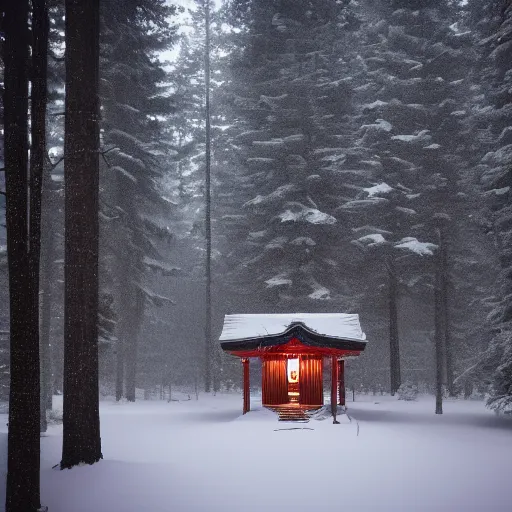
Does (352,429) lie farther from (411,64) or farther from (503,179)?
(411,64)

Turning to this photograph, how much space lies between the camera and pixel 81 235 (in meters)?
10.8

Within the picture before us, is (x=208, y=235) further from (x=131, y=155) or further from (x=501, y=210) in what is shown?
(x=501, y=210)

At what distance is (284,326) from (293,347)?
784 mm

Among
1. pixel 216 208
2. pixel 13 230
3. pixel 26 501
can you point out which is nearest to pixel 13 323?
pixel 13 230

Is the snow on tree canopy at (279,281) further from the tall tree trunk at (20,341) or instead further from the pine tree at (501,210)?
the tall tree trunk at (20,341)

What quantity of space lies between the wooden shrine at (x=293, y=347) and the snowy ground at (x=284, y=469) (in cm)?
236

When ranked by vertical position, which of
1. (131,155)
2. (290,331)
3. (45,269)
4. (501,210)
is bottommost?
(290,331)

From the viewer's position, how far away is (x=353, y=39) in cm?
3691

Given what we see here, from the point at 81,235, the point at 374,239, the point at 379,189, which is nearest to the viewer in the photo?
the point at 81,235

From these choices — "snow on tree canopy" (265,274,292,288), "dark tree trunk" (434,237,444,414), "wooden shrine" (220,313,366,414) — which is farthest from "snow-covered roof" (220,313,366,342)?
"snow on tree canopy" (265,274,292,288)

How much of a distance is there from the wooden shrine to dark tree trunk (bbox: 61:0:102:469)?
927cm

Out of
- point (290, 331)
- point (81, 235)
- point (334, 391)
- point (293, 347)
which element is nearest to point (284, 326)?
point (293, 347)

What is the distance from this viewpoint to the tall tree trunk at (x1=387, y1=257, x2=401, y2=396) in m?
30.3

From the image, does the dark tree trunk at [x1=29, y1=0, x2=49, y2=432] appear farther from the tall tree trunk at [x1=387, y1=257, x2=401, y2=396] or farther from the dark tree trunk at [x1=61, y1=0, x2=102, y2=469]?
the tall tree trunk at [x1=387, y1=257, x2=401, y2=396]
